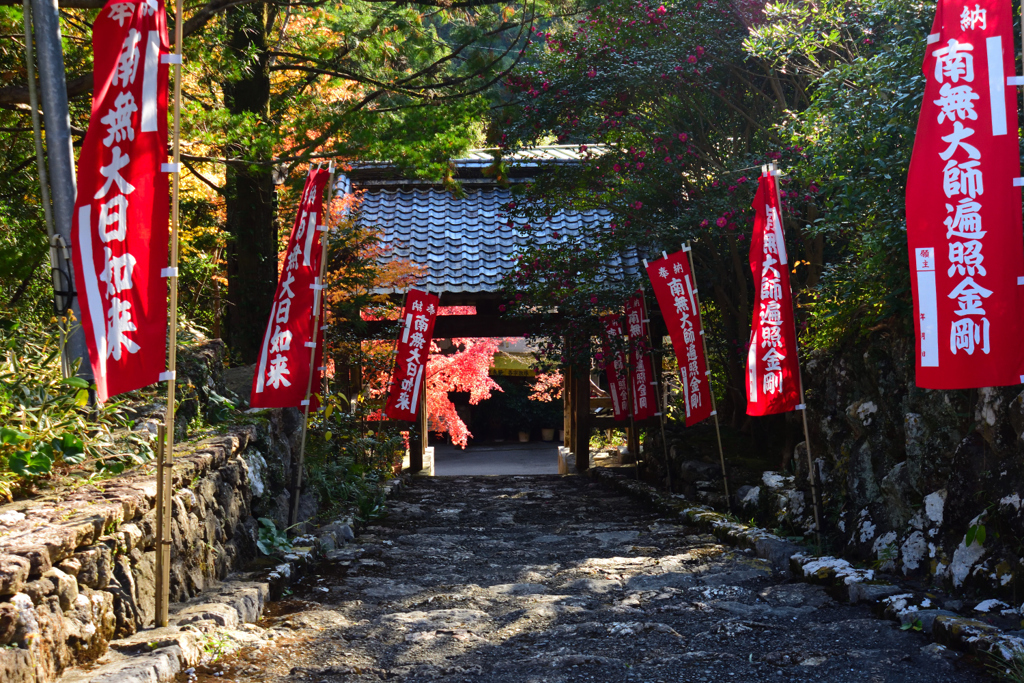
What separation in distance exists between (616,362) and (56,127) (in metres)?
9.77

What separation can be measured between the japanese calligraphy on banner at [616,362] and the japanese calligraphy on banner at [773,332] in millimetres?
4734

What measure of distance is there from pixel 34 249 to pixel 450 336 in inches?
326

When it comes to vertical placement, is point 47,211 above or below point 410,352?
above

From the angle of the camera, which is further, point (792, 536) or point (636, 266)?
point (636, 266)

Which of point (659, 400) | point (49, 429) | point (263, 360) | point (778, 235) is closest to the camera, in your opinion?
point (49, 429)

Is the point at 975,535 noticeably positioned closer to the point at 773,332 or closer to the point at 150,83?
the point at 773,332

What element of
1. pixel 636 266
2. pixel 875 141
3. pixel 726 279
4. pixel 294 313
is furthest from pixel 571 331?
pixel 875 141

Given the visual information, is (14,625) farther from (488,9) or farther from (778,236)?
(488,9)

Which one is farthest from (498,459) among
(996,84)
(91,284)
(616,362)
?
(996,84)

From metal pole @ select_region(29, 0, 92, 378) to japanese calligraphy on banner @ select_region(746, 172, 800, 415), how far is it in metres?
4.88

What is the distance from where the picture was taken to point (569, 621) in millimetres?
4738

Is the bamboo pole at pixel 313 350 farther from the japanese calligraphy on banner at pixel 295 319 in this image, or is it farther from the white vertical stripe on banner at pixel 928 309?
the white vertical stripe on banner at pixel 928 309

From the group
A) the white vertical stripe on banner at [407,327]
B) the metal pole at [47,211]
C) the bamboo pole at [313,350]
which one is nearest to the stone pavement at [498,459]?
the white vertical stripe on banner at [407,327]

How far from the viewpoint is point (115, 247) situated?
380 centimetres
